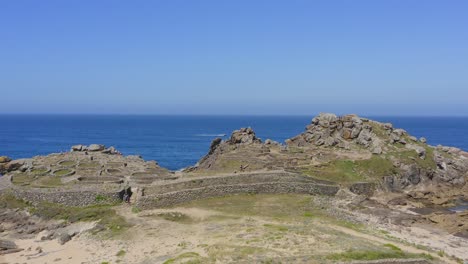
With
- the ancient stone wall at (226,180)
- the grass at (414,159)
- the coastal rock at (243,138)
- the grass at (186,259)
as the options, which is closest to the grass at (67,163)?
the ancient stone wall at (226,180)

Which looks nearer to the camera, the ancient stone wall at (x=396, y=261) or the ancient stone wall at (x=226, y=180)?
the ancient stone wall at (x=396, y=261)

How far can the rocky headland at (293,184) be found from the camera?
43.8 m

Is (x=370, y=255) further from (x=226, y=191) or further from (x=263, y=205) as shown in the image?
(x=226, y=191)

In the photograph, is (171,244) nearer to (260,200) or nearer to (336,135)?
(260,200)

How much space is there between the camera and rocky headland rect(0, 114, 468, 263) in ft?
144

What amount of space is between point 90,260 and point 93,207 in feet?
42.0

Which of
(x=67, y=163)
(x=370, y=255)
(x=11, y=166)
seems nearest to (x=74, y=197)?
(x=67, y=163)

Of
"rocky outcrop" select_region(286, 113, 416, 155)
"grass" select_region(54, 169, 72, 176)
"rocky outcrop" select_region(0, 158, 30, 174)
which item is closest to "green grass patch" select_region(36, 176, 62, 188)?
"grass" select_region(54, 169, 72, 176)

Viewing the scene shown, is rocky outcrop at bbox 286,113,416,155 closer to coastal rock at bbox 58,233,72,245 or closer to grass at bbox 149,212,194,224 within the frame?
grass at bbox 149,212,194,224

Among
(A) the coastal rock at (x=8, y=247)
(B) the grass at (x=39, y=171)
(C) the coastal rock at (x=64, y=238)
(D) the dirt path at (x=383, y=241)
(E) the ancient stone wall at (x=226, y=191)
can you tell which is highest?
(B) the grass at (x=39, y=171)

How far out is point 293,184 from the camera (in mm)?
55125

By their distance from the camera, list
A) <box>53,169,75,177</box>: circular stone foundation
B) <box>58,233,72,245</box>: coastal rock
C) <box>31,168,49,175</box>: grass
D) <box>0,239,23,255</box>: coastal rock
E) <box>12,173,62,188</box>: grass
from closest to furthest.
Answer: <box>0,239,23,255</box>: coastal rock < <box>58,233,72,245</box>: coastal rock < <box>12,173,62,188</box>: grass < <box>53,169,75,177</box>: circular stone foundation < <box>31,168,49,175</box>: grass

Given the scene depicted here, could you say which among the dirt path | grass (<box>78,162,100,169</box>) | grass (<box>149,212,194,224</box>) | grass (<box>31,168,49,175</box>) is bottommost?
the dirt path

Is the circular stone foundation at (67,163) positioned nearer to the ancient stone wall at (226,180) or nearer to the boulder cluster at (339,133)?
the ancient stone wall at (226,180)
